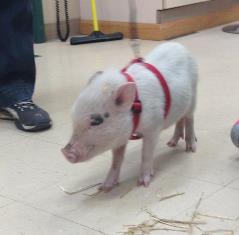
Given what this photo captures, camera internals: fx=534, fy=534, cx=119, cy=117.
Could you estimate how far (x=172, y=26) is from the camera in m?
3.67

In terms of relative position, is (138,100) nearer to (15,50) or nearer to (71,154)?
(71,154)

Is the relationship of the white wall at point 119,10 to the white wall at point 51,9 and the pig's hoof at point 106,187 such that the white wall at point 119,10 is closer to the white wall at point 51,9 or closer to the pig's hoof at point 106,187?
the white wall at point 51,9

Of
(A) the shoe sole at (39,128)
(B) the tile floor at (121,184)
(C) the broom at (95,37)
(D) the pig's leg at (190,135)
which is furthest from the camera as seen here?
(C) the broom at (95,37)

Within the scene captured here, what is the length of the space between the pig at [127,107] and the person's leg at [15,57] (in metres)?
0.69

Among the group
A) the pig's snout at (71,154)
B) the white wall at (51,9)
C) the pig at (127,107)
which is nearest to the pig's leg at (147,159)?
the pig at (127,107)

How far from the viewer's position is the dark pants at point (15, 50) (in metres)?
1.97

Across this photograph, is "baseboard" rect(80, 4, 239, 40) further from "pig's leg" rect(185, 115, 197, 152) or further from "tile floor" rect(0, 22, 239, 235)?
"pig's leg" rect(185, 115, 197, 152)

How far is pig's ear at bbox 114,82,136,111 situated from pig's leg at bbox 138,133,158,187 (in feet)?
0.48

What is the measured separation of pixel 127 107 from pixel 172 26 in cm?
258

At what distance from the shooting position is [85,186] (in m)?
1.34

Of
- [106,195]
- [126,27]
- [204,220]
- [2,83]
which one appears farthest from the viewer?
[126,27]

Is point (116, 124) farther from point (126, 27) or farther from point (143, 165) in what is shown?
point (126, 27)

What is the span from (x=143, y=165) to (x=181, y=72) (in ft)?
0.86

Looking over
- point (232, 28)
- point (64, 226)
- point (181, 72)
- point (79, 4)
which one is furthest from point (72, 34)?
point (64, 226)
